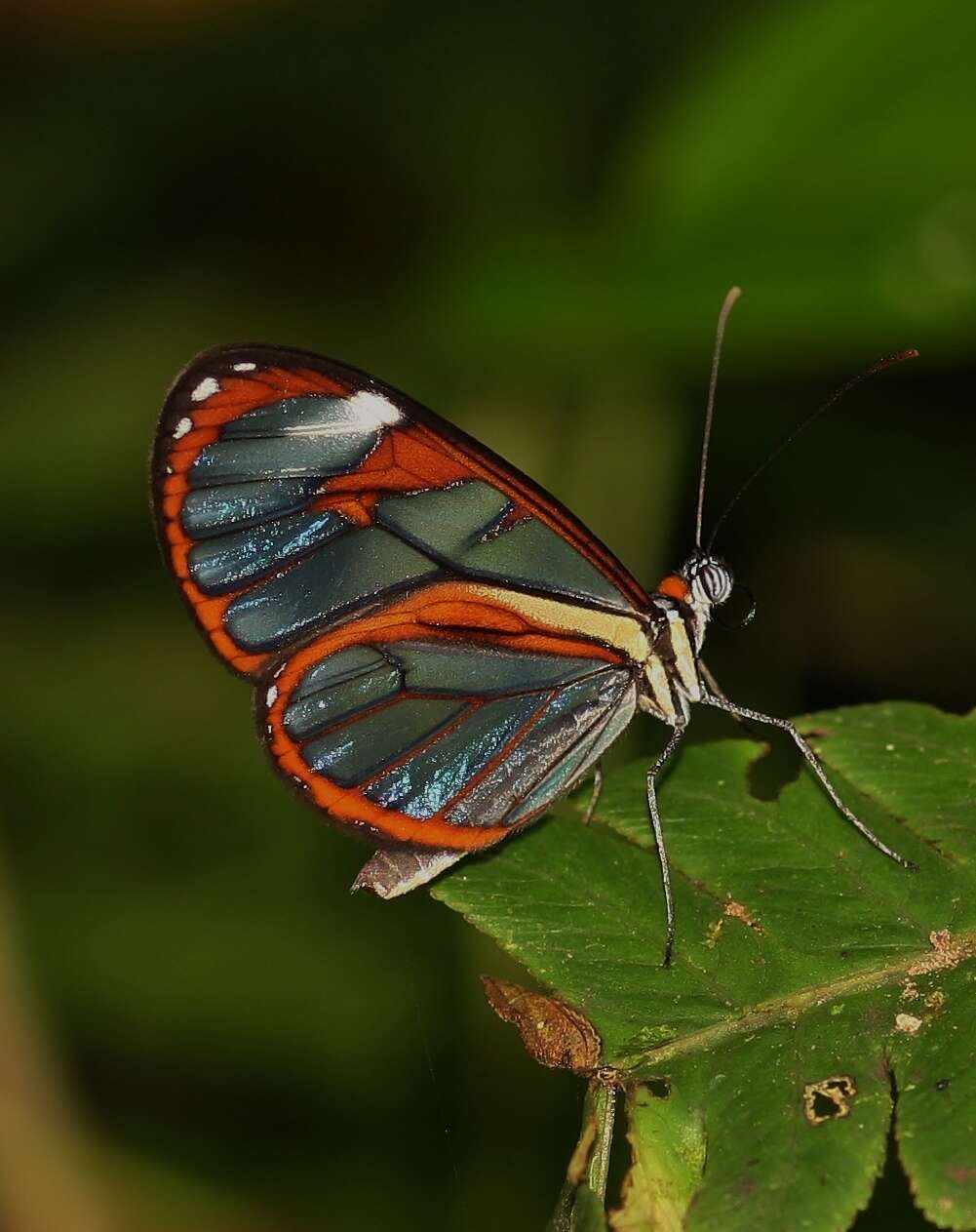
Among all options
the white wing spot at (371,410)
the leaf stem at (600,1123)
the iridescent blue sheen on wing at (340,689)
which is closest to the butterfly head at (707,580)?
the iridescent blue sheen on wing at (340,689)

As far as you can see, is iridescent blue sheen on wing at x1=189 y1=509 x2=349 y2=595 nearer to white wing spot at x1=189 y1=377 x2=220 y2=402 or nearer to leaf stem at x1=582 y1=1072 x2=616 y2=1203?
white wing spot at x1=189 y1=377 x2=220 y2=402

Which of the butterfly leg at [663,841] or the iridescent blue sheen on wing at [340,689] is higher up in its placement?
the iridescent blue sheen on wing at [340,689]

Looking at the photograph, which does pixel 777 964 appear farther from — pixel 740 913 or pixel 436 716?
pixel 436 716

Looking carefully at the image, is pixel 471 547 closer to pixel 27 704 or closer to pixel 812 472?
pixel 812 472

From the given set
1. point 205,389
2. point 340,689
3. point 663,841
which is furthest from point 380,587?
point 663,841

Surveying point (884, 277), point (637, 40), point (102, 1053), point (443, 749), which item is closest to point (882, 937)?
point (443, 749)

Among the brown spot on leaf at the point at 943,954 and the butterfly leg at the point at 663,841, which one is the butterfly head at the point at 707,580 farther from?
the brown spot on leaf at the point at 943,954
